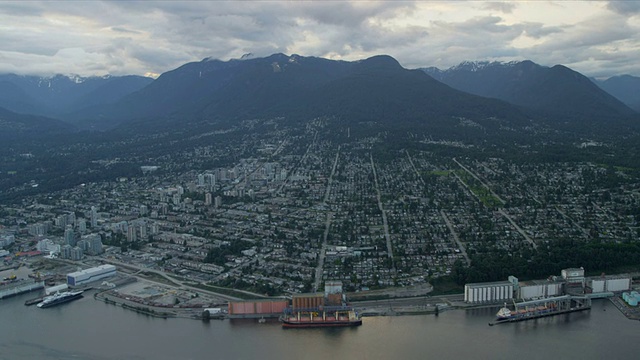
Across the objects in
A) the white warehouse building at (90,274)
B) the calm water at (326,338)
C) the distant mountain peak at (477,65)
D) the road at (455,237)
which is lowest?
the calm water at (326,338)

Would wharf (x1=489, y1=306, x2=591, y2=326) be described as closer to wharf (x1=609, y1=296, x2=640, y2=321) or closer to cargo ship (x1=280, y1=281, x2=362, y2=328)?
wharf (x1=609, y1=296, x2=640, y2=321)

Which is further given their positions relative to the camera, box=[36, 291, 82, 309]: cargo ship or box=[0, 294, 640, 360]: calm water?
box=[36, 291, 82, 309]: cargo ship

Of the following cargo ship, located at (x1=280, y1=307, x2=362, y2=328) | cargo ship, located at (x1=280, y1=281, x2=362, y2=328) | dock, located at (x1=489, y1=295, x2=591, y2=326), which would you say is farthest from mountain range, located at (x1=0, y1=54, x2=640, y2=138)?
cargo ship, located at (x1=280, y1=307, x2=362, y2=328)

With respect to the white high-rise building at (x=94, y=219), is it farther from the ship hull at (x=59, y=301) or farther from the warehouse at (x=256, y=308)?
the warehouse at (x=256, y=308)

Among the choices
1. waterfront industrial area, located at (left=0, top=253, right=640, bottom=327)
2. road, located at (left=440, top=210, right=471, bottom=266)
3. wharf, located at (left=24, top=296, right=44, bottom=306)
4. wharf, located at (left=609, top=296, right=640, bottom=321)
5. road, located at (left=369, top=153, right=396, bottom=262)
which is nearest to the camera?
wharf, located at (left=609, top=296, right=640, bottom=321)

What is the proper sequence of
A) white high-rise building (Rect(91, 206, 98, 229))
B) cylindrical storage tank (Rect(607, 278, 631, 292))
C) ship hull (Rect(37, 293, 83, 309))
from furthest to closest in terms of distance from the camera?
white high-rise building (Rect(91, 206, 98, 229)) → ship hull (Rect(37, 293, 83, 309)) → cylindrical storage tank (Rect(607, 278, 631, 292))

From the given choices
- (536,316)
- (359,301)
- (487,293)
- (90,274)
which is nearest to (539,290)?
(536,316)

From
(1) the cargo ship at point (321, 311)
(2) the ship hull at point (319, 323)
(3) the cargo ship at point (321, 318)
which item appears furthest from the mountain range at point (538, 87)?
(2) the ship hull at point (319, 323)
